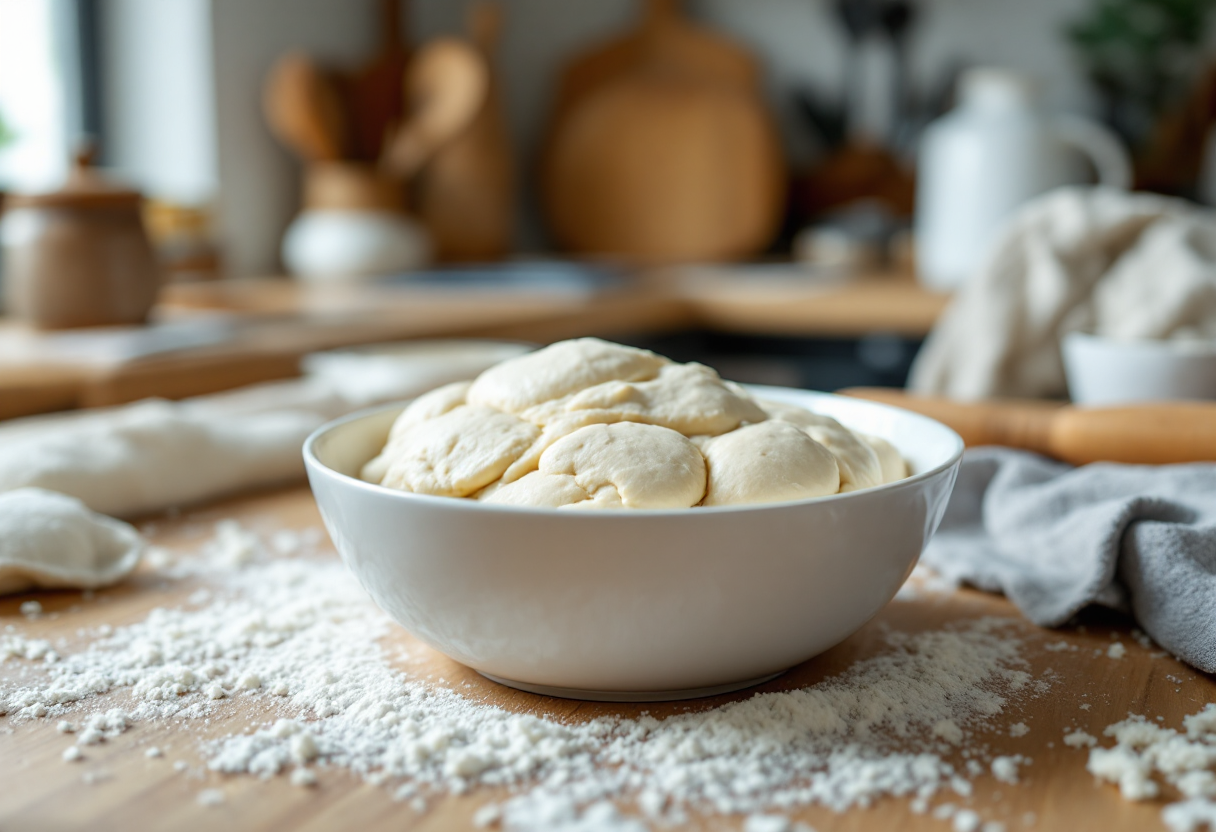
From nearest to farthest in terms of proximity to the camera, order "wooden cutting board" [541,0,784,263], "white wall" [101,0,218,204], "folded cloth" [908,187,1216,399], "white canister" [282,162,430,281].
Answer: "folded cloth" [908,187,1216,399] → "white wall" [101,0,218,204] → "white canister" [282,162,430,281] → "wooden cutting board" [541,0,784,263]

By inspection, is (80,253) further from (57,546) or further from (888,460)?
(888,460)

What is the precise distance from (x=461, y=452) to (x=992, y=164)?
4.78 ft

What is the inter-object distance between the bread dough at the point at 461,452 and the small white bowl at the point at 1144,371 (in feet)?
1.74

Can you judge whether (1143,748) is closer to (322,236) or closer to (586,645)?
(586,645)

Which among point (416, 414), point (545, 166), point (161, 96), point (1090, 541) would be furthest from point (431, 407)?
point (545, 166)

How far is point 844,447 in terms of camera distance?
1.59 feet

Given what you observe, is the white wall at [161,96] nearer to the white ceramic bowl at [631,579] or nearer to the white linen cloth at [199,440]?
the white linen cloth at [199,440]

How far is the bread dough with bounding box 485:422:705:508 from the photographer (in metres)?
0.42

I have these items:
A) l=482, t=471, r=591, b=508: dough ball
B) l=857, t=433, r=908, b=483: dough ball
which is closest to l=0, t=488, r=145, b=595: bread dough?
l=482, t=471, r=591, b=508: dough ball

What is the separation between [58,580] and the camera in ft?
1.88

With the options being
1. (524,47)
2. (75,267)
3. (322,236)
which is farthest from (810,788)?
(524,47)

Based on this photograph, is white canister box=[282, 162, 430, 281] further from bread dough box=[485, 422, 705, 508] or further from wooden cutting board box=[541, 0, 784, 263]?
bread dough box=[485, 422, 705, 508]

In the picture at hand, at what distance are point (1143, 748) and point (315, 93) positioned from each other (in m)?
1.82

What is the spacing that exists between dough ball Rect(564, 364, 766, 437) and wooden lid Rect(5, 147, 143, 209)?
0.90 meters
